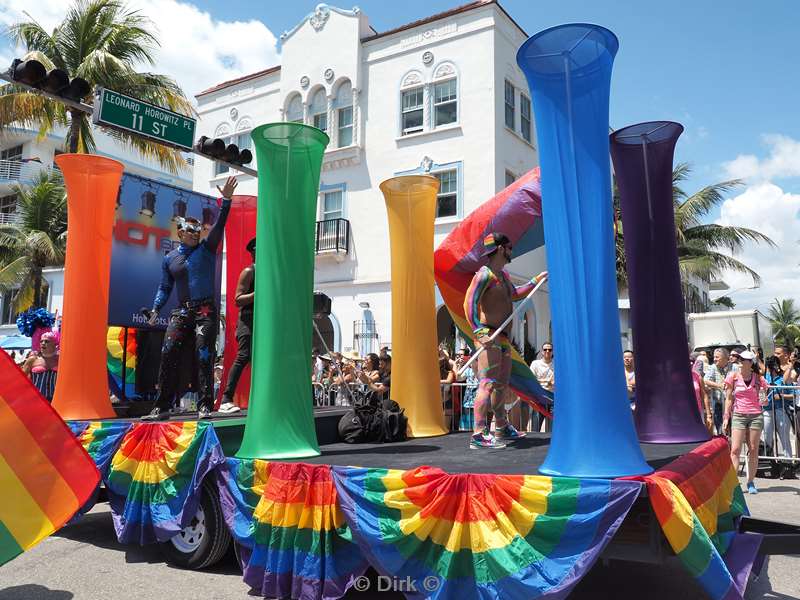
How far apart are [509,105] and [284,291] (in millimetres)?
15196

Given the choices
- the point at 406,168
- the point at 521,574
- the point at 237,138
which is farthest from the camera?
the point at 237,138

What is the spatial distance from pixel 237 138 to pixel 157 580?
19759 millimetres

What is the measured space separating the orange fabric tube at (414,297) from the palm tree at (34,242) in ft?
63.3

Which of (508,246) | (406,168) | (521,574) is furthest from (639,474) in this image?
(406,168)

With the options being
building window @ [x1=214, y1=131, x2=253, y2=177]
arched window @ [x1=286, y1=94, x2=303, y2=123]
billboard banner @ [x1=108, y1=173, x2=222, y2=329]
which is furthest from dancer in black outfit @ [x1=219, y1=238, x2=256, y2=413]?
building window @ [x1=214, y1=131, x2=253, y2=177]

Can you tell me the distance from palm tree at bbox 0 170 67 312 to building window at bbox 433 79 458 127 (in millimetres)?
13395

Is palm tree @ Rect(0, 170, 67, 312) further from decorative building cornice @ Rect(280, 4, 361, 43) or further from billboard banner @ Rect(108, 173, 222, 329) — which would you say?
billboard banner @ Rect(108, 173, 222, 329)

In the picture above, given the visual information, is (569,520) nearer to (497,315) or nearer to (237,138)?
(497,315)

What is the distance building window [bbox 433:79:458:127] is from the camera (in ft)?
61.4

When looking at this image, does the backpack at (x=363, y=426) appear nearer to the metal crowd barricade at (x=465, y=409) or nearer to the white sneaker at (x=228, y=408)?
the white sneaker at (x=228, y=408)

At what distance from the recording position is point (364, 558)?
4.12 m

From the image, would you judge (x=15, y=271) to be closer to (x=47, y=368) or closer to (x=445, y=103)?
(x=445, y=103)

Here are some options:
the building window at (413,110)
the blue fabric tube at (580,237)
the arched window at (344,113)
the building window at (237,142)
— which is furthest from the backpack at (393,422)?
the building window at (237,142)

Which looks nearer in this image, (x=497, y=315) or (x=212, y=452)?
(x=212, y=452)
